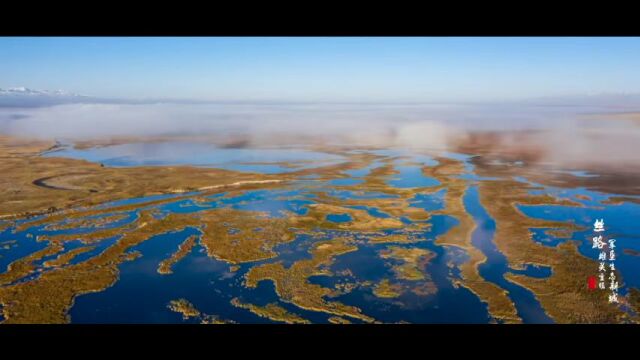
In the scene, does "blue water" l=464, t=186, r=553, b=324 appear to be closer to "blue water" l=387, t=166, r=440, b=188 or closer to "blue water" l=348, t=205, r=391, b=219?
"blue water" l=348, t=205, r=391, b=219

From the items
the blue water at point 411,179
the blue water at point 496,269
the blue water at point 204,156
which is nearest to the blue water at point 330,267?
the blue water at point 496,269

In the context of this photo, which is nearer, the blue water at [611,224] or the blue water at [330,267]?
the blue water at [330,267]

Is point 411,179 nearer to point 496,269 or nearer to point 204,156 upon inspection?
point 496,269

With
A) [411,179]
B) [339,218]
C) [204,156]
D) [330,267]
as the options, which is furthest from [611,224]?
[204,156]

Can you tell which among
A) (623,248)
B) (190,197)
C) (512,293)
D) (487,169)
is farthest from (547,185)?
(190,197)

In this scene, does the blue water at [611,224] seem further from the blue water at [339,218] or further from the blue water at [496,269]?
the blue water at [339,218]

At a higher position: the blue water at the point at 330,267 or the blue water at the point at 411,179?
the blue water at the point at 411,179
